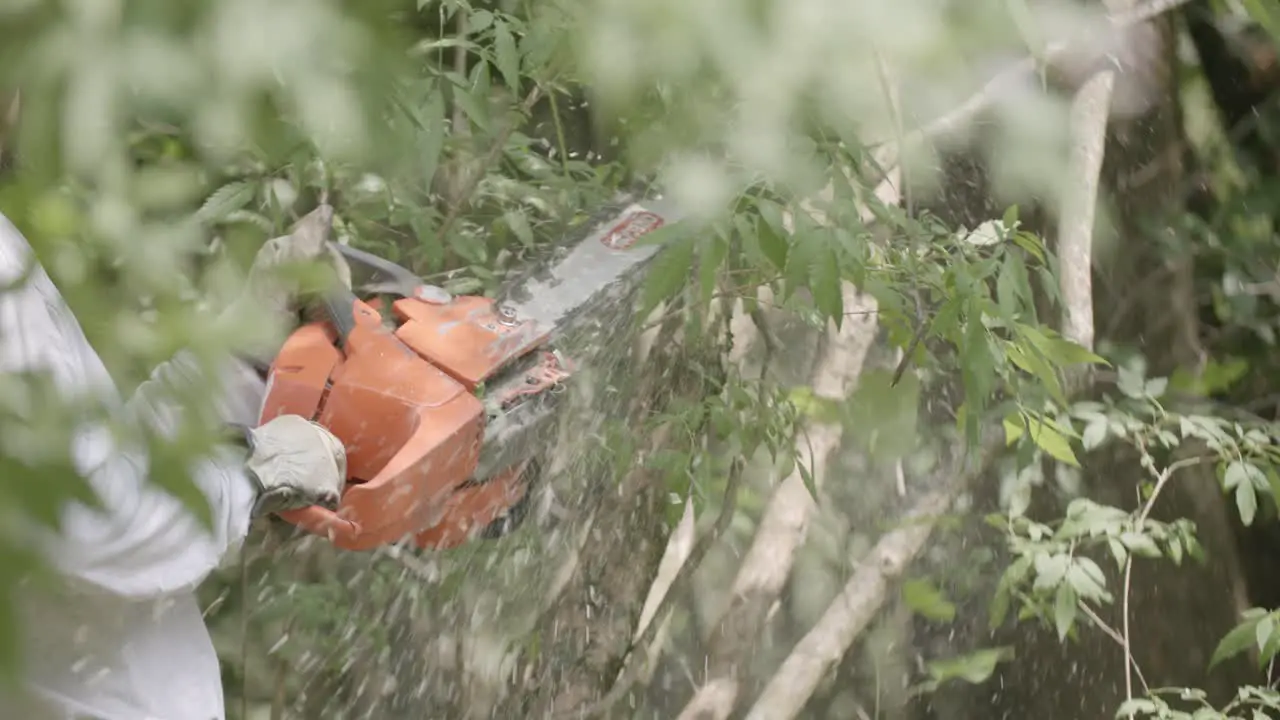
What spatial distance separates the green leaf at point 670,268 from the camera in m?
1.08

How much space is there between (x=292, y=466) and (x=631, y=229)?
592mm

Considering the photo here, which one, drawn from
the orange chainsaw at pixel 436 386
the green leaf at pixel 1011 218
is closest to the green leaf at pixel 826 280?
the orange chainsaw at pixel 436 386

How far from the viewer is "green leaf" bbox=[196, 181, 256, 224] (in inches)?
57.4

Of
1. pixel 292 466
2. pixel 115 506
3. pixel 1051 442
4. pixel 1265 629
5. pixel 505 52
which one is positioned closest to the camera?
pixel 115 506

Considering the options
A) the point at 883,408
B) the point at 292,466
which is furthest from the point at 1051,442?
the point at 292,466

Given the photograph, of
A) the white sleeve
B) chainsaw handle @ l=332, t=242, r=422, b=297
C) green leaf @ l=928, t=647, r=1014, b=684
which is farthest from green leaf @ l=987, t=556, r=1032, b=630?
the white sleeve

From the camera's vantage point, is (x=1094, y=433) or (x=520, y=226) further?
(x=1094, y=433)

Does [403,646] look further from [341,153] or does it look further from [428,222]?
[341,153]

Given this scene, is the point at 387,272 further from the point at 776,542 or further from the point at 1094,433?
the point at 1094,433

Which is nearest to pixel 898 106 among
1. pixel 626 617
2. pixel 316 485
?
pixel 316 485

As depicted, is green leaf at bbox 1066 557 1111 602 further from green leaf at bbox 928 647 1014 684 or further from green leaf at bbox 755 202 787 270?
green leaf at bbox 755 202 787 270

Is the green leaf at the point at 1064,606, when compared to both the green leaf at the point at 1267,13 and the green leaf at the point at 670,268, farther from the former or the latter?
the green leaf at the point at 1267,13

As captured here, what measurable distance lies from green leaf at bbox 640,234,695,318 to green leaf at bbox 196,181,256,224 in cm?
63

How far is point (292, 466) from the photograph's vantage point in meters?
0.95
